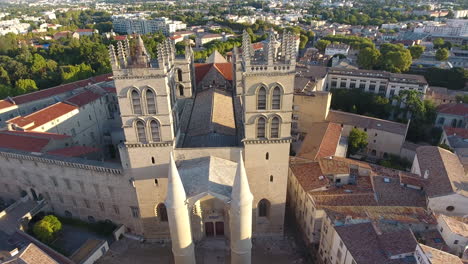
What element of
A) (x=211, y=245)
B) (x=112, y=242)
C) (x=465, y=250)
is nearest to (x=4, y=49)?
(x=112, y=242)

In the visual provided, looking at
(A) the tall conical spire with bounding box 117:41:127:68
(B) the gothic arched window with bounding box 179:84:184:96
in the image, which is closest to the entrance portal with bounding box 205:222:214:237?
(A) the tall conical spire with bounding box 117:41:127:68

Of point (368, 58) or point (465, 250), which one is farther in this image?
point (368, 58)

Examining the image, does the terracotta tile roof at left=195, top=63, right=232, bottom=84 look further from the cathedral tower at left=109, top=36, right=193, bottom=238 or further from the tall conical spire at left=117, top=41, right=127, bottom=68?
the tall conical spire at left=117, top=41, right=127, bottom=68

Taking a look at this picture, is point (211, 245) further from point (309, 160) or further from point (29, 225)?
point (29, 225)

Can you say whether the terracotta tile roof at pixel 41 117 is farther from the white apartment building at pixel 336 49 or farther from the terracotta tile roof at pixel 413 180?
the white apartment building at pixel 336 49

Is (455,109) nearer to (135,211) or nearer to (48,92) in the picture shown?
(135,211)
